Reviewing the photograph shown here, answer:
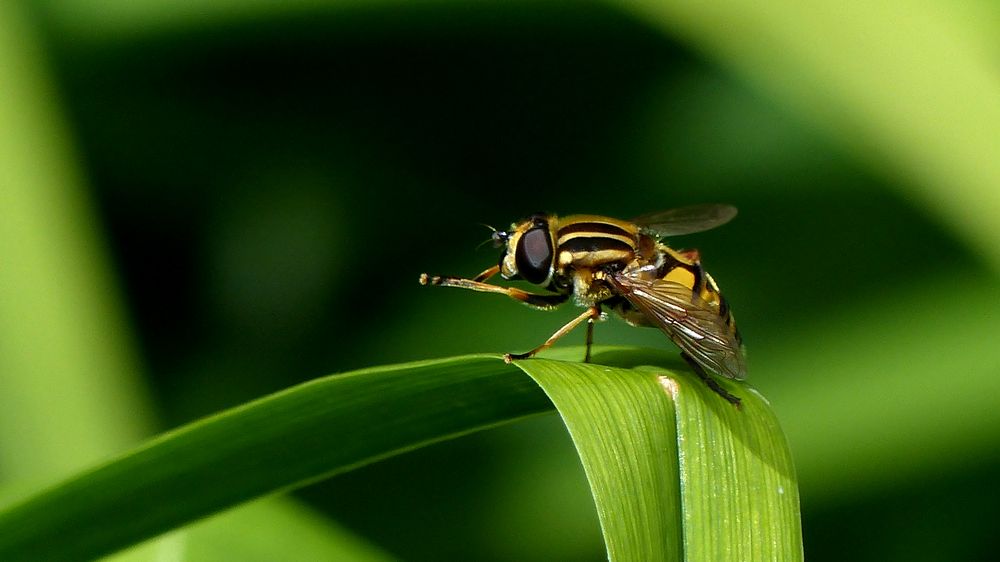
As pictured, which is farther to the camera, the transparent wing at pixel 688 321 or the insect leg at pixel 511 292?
the insect leg at pixel 511 292

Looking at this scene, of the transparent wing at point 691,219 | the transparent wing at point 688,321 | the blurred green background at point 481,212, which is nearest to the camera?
the transparent wing at point 688,321

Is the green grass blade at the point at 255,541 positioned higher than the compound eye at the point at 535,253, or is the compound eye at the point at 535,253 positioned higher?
the compound eye at the point at 535,253

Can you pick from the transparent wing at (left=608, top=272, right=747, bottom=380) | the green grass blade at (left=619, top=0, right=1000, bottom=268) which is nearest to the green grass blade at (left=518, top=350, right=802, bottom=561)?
the transparent wing at (left=608, top=272, right=747, bottom=380)

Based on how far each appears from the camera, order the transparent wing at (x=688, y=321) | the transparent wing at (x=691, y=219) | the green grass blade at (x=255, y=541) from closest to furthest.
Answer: the green grass blade at (x=255, y=541)
the transparent wing at (x=688, y=321)
the transparent wing at (x=691, y=219)

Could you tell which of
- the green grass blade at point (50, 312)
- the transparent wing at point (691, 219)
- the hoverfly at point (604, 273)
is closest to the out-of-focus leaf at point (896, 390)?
the transparent wing at point (691, 219)

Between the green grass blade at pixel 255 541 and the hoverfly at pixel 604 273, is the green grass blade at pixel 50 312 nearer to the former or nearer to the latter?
the green grass blade at pixel 255 541

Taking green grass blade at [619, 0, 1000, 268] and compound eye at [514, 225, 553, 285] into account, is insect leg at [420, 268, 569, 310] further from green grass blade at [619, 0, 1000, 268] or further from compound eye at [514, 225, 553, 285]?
green grass blade at [619, 0, 1000, 268]

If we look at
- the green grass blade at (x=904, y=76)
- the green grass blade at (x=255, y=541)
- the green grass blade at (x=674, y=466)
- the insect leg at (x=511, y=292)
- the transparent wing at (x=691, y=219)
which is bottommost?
the green grass blade at (x=255, y=541)

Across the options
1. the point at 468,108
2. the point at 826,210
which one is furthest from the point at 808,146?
the point at 468,108
